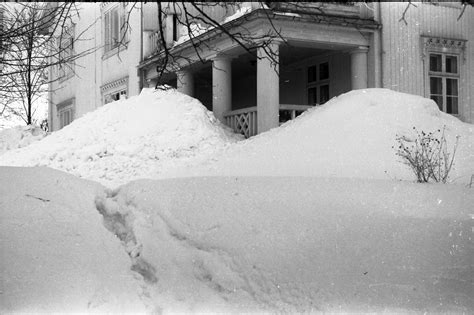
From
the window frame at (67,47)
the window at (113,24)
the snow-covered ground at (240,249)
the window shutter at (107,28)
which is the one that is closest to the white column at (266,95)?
the window frame at (67,47)

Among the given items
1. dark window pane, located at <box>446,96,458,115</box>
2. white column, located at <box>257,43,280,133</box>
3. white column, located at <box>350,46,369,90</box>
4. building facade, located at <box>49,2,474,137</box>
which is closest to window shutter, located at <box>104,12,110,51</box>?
building facade, located at <box>49,2,474,137</box>

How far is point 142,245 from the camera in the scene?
5.66 m

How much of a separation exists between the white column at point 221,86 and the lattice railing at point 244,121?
0.21 m

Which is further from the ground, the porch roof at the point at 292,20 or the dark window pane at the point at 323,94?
the porch roof at the point at 292,20

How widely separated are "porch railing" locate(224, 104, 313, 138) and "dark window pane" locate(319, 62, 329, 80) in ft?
6.77

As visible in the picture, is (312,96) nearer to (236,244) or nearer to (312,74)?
(312,74)

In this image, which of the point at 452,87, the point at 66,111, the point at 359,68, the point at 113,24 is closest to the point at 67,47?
the point at 359,68

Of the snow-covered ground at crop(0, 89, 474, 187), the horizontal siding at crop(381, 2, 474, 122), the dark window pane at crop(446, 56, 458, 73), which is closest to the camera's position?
the snow-covered ground at crop(0, 89, 474, 187)

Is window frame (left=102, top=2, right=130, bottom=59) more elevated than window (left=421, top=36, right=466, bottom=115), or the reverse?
window frame (left=102, top=2, right=130, bottom=59)

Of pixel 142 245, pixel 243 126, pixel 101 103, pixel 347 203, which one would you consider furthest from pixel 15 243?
pixel 101 103

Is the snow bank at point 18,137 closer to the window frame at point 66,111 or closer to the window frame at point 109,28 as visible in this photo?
the window frame at point 66,111

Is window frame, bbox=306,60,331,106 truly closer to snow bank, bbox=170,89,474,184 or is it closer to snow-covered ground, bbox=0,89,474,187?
snow-covered ground, bbox=0,89,474,187

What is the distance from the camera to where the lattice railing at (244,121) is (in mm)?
13031

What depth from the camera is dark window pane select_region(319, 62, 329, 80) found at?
15.2 metres
